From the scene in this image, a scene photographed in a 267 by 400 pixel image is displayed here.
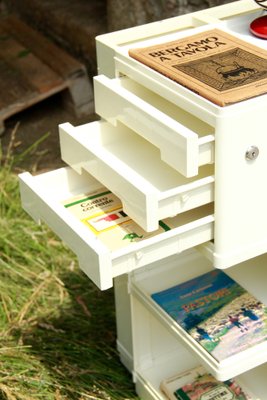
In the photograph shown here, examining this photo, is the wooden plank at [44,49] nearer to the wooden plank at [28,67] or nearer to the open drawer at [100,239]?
the wooden plank at [28,67]

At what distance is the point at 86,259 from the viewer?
1626 millimetres

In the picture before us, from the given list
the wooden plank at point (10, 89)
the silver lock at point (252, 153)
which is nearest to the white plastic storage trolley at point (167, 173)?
the silver lock at point (252, 153)

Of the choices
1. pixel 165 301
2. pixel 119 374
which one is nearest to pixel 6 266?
pixel 119 374

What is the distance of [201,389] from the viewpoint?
217 centimetres

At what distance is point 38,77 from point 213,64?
2138mm

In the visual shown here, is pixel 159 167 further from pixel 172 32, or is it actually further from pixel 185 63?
pixel 172 32

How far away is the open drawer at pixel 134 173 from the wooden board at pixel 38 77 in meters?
1.82

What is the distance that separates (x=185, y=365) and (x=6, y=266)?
26.5 inches

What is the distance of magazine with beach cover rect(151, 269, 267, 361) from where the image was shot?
188 cm

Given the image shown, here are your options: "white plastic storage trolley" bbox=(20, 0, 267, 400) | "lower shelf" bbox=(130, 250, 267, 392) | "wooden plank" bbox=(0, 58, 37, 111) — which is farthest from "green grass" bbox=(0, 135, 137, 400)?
"wooden plank" bbox=(0, 58, 37, 111)

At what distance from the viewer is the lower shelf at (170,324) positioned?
75.2 inches

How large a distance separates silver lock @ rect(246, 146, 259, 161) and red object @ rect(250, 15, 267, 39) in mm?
330

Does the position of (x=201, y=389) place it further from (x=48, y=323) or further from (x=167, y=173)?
(x=167, y=173)

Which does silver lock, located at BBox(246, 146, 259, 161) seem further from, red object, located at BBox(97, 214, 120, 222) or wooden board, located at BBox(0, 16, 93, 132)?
wooden board, located at BBox(0, 16, 93, 132)
